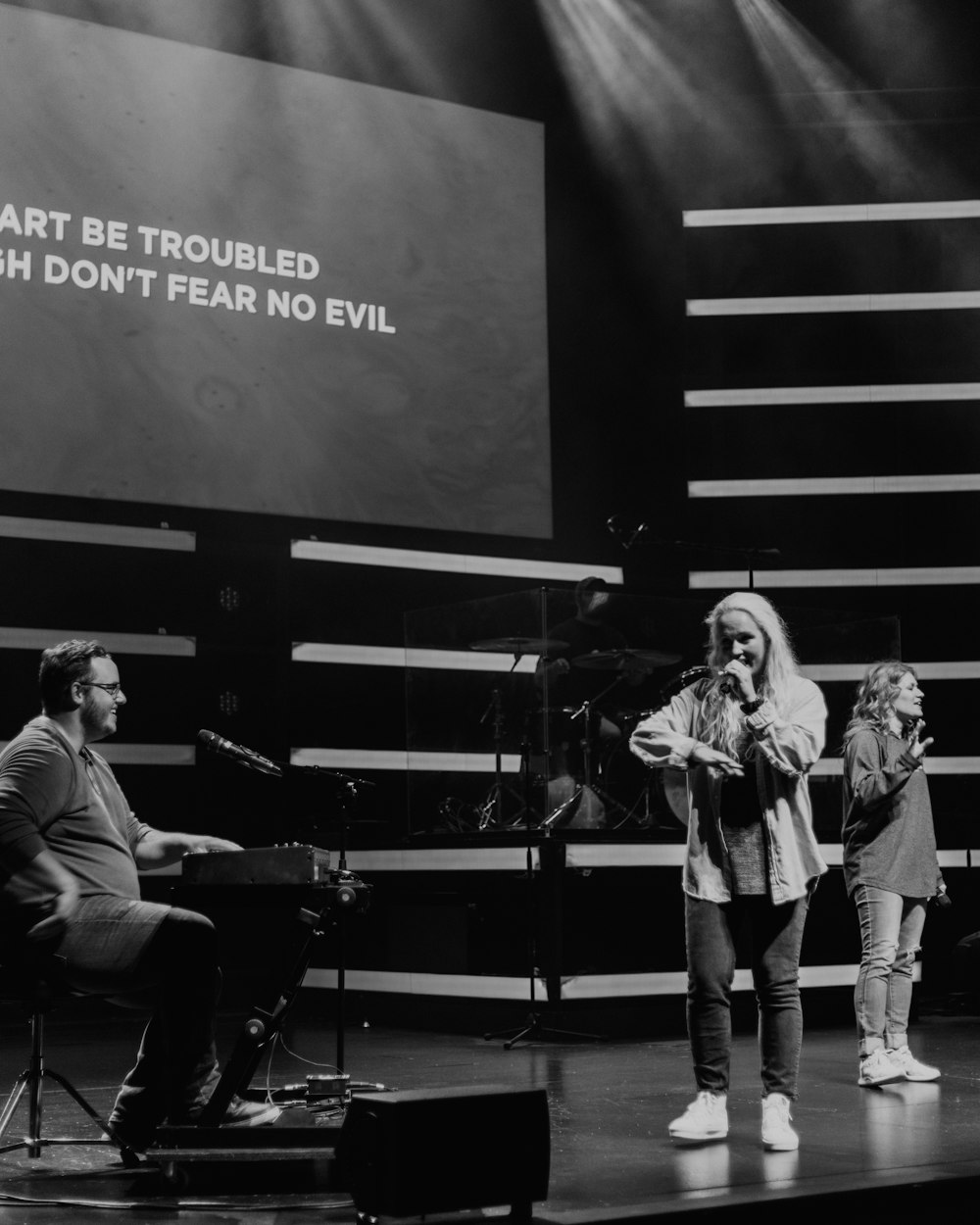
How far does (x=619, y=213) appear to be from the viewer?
30.6ft

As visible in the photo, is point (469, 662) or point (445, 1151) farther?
point (469, 662)

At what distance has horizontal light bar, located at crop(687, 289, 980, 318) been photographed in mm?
9328

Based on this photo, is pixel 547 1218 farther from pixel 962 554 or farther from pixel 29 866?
pixel 962 554

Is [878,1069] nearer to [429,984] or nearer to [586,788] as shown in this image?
[586,788]

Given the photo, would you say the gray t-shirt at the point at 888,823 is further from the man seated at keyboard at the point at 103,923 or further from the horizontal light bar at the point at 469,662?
the man seated at keyboard at the point at 103,923

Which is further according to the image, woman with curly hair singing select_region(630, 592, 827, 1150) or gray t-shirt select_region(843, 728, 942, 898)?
gray t-shirt select_region(843, 728, 942, 898)

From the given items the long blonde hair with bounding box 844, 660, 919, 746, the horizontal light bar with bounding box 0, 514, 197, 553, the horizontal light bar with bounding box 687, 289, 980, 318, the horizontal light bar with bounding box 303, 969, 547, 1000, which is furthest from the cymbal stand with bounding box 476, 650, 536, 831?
the horizontal light bar with bounding box 687, 289, 980, 318

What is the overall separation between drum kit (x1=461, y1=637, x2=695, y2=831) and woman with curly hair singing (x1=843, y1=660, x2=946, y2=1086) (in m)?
1.76

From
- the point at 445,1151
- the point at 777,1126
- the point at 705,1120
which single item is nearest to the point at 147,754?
the point at 705,1120

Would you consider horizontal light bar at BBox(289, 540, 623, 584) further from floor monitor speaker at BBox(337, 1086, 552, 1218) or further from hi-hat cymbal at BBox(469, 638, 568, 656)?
floor monitor speaker at BBox(337, 1086, 552, 1218)

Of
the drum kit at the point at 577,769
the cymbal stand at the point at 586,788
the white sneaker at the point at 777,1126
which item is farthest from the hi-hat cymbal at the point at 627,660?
the white sneaker at the point at 777,1126

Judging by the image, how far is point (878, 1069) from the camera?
16.3 ft

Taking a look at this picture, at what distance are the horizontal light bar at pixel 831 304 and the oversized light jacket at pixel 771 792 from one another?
18.8ft

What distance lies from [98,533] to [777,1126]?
16.2 ft
